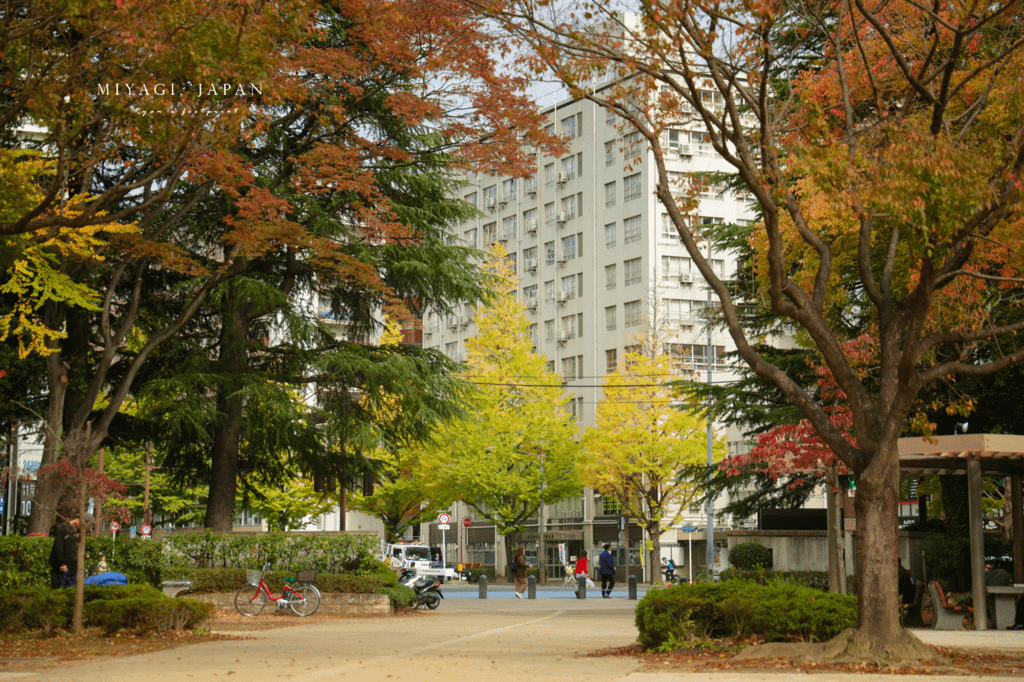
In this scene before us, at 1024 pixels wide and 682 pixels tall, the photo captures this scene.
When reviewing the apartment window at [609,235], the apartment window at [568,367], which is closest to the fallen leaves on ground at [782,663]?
the apartment window at [609,235]

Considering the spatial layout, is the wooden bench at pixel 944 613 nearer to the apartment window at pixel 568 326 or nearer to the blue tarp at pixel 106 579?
the blue tarp at pixel 106 579

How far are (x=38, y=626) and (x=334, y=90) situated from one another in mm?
12729

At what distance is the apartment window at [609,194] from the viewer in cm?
7156

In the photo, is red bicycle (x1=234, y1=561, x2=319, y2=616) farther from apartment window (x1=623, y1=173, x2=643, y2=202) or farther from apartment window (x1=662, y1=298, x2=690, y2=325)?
apartment window (x1=623, y1=173, x2=643, y2=202)

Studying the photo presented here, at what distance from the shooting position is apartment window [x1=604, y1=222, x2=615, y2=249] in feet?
234

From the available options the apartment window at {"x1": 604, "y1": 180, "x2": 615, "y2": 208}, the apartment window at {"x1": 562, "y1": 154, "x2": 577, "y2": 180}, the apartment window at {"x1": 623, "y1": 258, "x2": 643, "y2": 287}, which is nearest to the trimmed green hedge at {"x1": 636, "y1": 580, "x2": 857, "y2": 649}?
the apartment window at {"x1": 623, "y1": 258, "x2": 643, "y2": 287}

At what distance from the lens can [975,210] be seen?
1203cm

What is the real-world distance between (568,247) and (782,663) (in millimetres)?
63622

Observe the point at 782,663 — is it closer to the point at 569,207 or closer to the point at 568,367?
the point at 568,367

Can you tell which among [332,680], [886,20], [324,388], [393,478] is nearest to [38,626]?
[332,680]

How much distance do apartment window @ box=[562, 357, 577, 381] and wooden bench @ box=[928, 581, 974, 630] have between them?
5305 centimetres

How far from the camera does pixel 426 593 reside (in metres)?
26.2

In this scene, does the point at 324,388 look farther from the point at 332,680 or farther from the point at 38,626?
the point at 332,680

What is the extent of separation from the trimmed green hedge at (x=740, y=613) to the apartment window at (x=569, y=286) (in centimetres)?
6018
